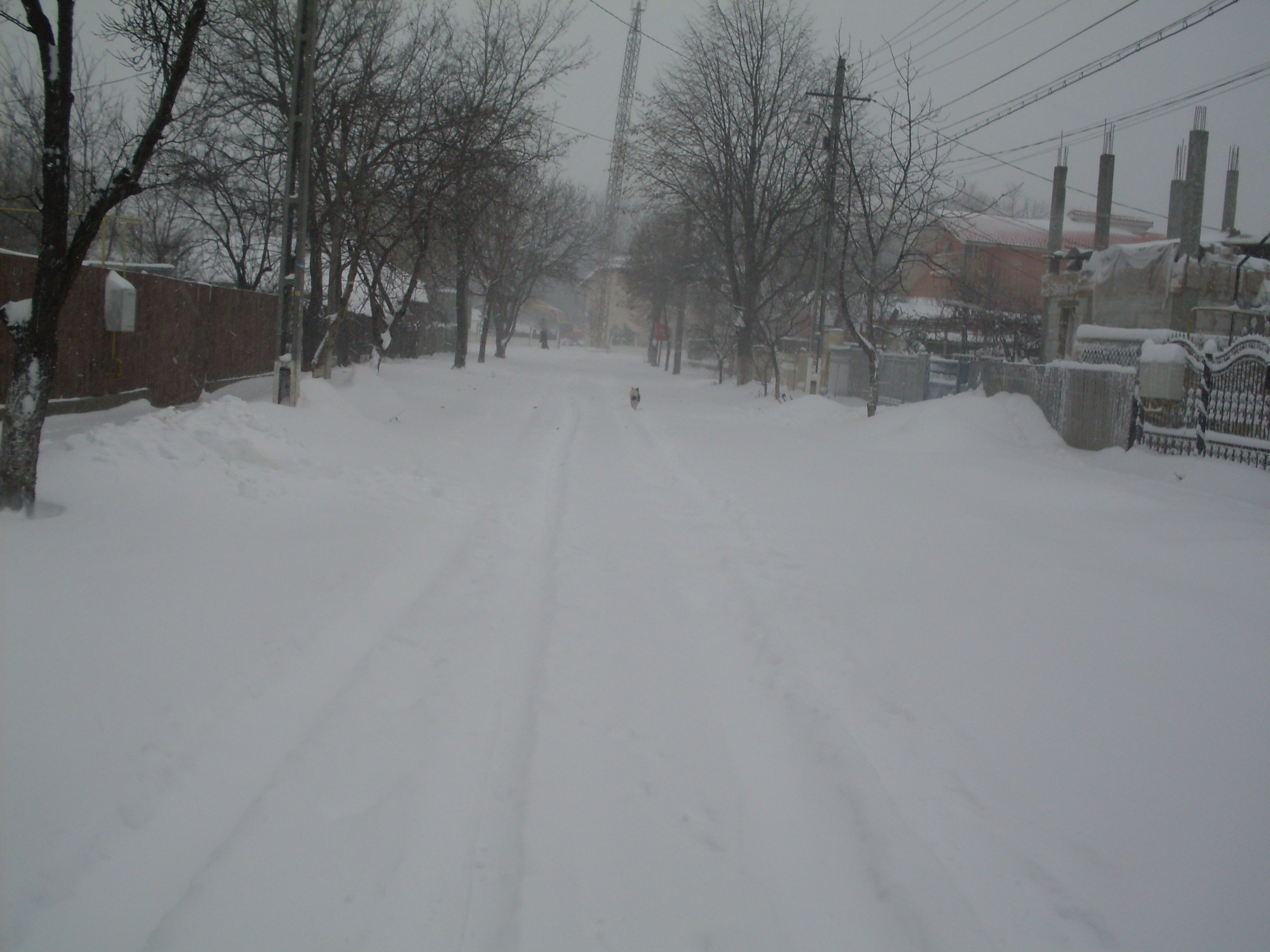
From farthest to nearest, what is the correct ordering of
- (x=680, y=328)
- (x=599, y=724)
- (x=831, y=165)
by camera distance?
(x=680, y=328) → (x=831, y=165) → (x=599, y=724)

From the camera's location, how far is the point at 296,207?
1263cm

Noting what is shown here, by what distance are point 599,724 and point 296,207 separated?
10.7 metres

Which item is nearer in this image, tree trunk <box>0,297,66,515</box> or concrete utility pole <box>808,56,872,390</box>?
tree trunk <box>0,297,66,515</box>

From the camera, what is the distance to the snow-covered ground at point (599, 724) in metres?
3.09

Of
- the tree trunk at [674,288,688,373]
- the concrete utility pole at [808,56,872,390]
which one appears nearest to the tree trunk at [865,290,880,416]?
the concrete utility pole at [808,56,872,390]

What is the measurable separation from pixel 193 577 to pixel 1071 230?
59017 millimetres

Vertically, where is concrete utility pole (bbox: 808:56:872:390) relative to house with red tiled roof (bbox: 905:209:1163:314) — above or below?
below

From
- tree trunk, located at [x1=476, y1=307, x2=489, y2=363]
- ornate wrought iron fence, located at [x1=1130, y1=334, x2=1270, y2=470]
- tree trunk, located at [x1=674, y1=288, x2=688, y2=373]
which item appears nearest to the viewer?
ornate wrought iron fence, located at [x1=1130, y1=334, x2=1270, y2=470]

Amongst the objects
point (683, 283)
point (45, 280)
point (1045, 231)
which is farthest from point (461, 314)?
point (1045, 231)

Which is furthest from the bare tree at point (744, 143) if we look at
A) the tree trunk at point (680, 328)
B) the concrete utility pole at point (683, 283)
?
the tree trunk at point (680, 328)

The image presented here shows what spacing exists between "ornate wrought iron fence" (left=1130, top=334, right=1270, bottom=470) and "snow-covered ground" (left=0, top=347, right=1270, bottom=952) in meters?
3.74

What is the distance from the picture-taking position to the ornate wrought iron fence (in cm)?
1185

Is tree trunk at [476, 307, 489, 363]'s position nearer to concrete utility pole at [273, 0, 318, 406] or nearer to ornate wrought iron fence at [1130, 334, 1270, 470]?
concrete utility pole at [273, 0, 318, 406]

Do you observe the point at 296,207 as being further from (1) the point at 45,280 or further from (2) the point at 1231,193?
(2) the point at 1231,193
